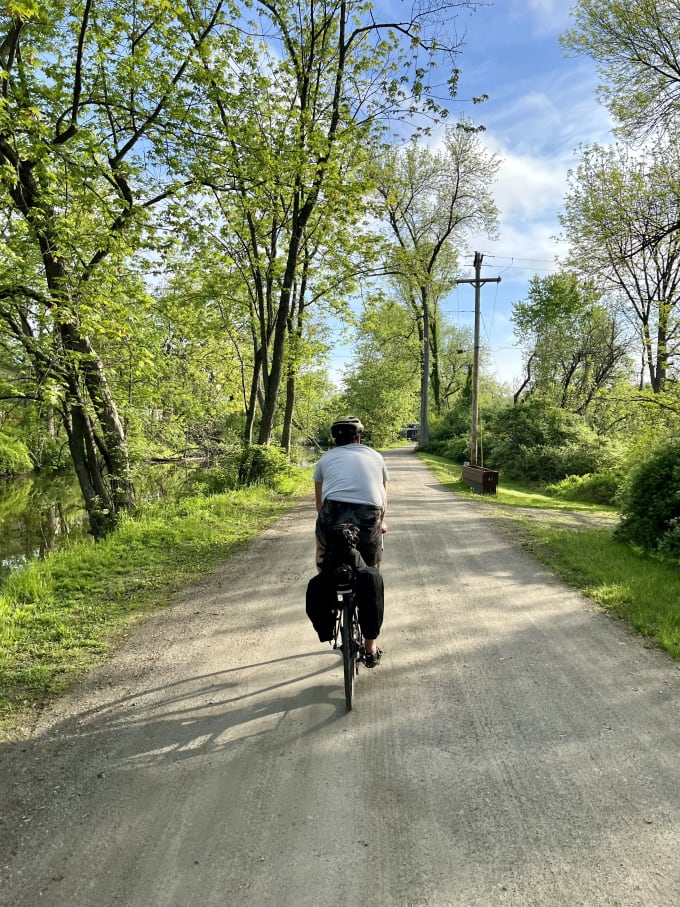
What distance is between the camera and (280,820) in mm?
2551

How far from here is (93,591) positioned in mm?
6090

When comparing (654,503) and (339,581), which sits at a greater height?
(654,503)

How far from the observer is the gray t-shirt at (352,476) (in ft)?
12.5

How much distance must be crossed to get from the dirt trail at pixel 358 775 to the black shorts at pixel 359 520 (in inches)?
42.4

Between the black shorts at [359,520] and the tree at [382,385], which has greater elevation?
the tree at [382,385]

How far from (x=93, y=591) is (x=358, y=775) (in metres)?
4.44

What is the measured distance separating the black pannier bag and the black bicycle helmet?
0.80 meters

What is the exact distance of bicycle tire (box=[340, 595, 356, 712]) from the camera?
137 inches

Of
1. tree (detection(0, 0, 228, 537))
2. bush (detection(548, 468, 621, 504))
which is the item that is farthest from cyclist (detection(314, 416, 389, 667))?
bush (detection(548, 468, 621, 504))

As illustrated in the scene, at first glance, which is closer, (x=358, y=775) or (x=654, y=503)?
(x=358, y=775)

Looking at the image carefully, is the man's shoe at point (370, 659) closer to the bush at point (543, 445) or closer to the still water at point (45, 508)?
the still water at point (45, 508)

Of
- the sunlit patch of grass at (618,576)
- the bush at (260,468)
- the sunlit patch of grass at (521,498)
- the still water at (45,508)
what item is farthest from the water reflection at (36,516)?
the sunlit patch of grass at (521,498)

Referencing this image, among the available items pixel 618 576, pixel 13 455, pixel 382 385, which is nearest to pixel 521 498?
pixel 618 576

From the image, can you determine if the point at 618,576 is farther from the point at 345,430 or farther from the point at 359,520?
the point at 345,430
